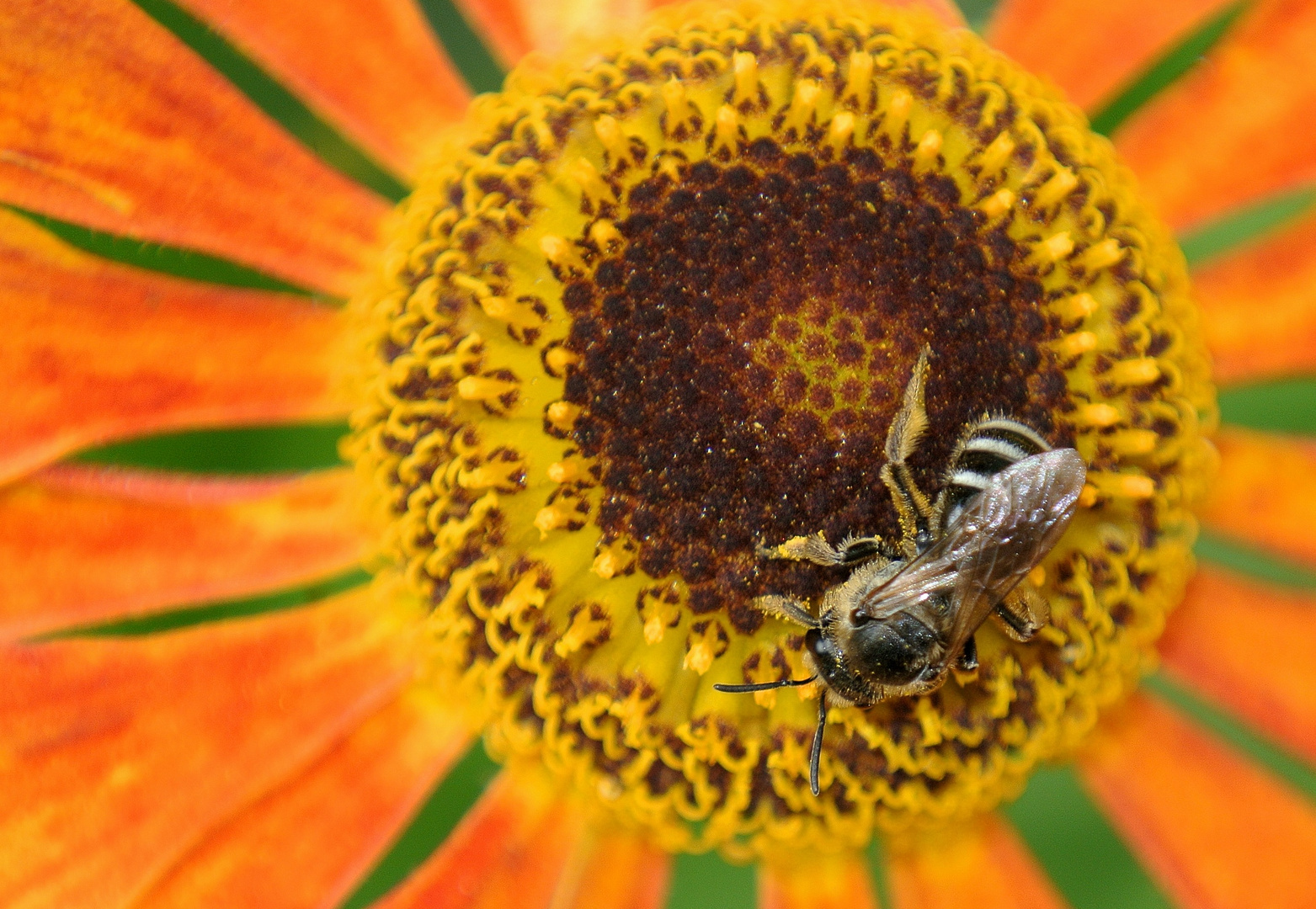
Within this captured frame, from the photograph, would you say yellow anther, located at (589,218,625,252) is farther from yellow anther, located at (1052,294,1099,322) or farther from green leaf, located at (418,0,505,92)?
green leaf, located at (418,0,505,92)

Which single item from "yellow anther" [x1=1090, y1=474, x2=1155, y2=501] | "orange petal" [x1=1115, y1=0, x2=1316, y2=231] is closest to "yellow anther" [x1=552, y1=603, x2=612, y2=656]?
"yellow anther" [x1=1090, y1=474, x2=1155, y2=501]

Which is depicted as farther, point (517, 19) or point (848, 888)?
point (517, 19)

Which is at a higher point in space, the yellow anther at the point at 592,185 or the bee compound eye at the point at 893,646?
the yellow anther at the point at 592,185

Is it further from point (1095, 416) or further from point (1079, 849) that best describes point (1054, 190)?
point (1079, 849)

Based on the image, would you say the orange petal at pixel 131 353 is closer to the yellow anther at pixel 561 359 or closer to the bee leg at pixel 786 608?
the yellow anther at pixel 561 359

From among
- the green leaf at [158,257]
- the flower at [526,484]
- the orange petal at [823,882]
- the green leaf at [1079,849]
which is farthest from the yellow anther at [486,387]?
the green leaf at [1079,849]

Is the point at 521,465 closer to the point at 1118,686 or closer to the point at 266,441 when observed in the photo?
the point at 266,441

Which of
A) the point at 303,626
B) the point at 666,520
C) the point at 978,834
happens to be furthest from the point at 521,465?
the point at 978,834
